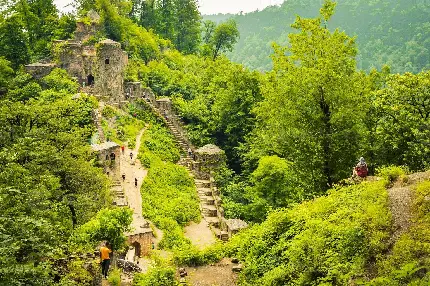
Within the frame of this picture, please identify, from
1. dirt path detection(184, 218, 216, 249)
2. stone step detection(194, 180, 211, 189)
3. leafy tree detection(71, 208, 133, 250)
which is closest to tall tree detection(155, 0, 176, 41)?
stone step detection(194, 180, 211, 189)

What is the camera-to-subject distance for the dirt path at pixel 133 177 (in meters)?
28.8

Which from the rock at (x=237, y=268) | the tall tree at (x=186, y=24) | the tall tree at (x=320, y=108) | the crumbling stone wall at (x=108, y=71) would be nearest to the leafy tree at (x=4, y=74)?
the crumbling stone wall at (x=108, y=71)

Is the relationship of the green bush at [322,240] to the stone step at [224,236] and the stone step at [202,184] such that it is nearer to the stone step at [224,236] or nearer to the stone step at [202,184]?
the stone step at [224,236]

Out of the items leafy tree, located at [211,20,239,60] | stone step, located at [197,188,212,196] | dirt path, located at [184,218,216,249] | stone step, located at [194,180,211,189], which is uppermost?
leafy tree, located at [211,20,239,60]

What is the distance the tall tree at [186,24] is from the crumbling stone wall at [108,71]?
23.0 metres

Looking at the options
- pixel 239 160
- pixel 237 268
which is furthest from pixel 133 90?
pixel 237 268

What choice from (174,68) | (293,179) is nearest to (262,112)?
(293,179)

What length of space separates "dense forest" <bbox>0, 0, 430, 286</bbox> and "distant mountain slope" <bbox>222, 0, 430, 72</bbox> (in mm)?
48518

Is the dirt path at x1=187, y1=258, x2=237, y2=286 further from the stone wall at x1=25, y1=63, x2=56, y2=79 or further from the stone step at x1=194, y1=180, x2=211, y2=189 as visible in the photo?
the stone wall at x1=25, y1=63, x2=56, y2=79

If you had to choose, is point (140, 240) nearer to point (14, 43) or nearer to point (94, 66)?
point (94, 66)

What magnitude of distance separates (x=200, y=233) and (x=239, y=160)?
10.4 metres

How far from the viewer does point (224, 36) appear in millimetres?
63844

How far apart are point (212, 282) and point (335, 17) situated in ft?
441

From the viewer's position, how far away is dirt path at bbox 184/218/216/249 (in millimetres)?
26578
